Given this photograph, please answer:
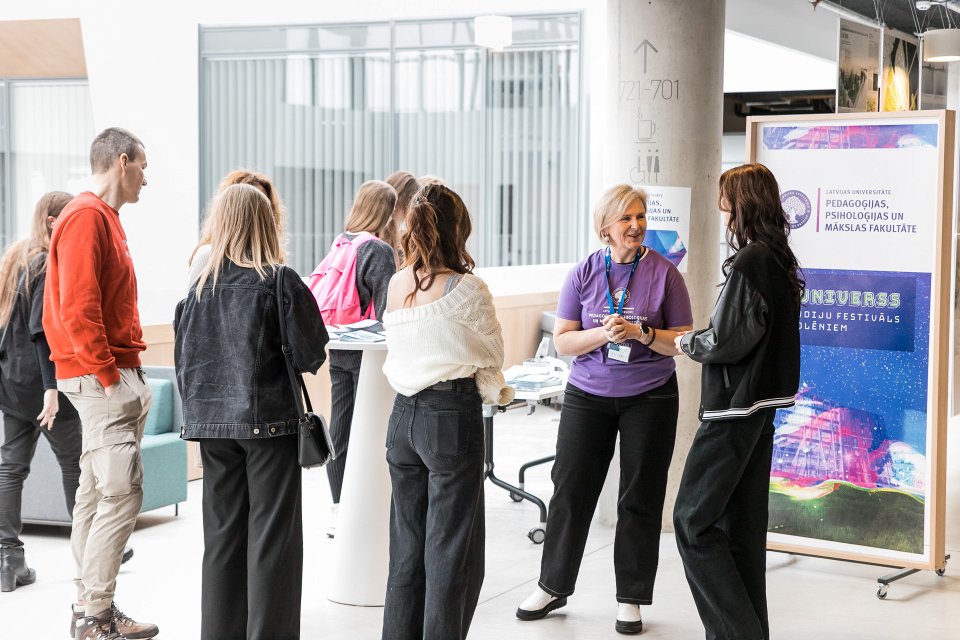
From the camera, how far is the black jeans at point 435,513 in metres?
3.15

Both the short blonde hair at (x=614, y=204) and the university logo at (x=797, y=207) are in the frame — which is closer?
the short blonde hair at (x=614, y=204)

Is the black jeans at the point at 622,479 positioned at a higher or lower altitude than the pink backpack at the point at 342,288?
lower

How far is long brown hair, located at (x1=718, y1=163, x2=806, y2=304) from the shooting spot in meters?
3.35

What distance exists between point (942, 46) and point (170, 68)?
7703 mm

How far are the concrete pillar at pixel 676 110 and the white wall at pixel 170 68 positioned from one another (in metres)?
5.35

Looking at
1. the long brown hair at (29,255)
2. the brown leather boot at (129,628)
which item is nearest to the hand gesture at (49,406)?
the long brown hair at (29,255)

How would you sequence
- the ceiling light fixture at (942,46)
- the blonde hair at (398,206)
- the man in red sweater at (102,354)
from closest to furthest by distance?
the man in red sweater at (102,354), the blonde hair at (398,206), the ceiling light fixture at (942,46)

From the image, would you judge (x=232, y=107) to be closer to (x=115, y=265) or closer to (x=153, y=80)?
(x=153, y=80)

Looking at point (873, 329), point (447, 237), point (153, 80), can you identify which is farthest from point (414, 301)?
point (153, 80)

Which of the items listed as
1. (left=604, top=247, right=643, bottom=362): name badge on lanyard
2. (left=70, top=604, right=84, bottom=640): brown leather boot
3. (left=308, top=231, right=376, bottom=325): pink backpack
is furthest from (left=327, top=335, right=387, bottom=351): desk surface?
(left=70, top=604, right=84, bottom=640): brown leather boot

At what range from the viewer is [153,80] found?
11461 millimetres

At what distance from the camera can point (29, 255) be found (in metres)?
4.40

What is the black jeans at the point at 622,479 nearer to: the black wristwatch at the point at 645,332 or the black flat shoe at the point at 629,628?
the black flat shoe at the point at 629,628

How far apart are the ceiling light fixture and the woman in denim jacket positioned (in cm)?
622
